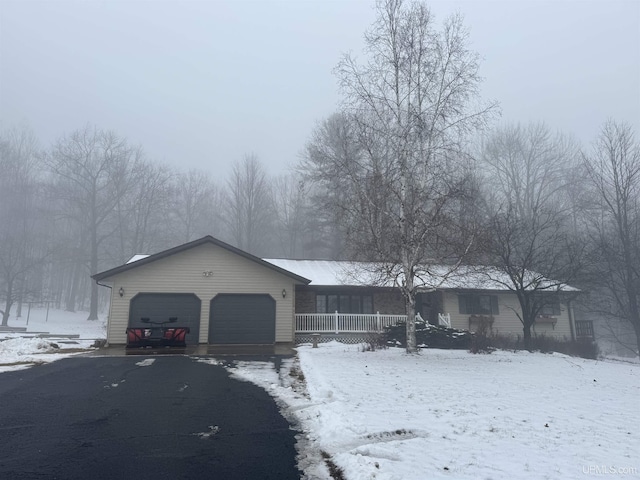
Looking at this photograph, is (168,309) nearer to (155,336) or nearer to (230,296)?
(155,336)

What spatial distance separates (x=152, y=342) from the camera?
15789mm

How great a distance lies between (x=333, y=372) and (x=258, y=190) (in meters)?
33.7

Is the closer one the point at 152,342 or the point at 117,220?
the point at 152,342

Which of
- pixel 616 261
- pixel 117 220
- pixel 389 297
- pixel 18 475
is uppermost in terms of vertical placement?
pixel 117 220

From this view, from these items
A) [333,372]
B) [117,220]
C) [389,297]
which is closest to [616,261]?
[389,297]

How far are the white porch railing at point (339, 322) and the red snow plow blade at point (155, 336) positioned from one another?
18.9ft

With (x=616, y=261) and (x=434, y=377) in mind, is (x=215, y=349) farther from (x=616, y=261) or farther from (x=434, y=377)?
(x=616, y=261)

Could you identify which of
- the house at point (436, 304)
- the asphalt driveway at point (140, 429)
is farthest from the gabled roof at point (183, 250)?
the asphalt driveway at point (140, 429)

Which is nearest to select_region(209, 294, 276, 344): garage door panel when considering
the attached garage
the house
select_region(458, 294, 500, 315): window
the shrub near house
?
the attached garage

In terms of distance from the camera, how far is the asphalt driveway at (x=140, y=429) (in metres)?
4.39

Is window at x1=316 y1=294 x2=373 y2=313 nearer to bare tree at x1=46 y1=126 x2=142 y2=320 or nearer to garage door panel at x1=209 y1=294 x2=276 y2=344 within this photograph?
garage door panel at x1=209 y1=294 x2=276 y2=344

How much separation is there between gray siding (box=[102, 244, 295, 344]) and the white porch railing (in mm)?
1109

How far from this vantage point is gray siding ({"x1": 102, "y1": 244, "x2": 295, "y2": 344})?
57.3ft

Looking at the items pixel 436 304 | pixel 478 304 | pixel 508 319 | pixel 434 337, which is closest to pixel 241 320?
pixel 434 337
